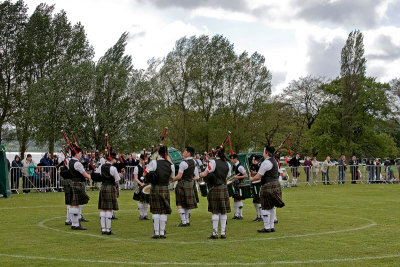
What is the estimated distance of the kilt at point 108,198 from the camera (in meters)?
10.8

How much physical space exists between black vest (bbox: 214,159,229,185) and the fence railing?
12.7 meters

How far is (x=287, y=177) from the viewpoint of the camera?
87.0ft

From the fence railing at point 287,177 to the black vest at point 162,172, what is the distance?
12.7 meters

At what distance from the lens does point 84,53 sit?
4619 cm

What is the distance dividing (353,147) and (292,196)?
34.1m

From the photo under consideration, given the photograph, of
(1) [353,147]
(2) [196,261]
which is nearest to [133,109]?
(1) [353,147]

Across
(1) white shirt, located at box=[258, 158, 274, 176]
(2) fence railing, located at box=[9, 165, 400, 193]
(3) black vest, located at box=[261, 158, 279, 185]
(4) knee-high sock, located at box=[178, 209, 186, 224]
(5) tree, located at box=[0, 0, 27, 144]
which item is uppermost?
(5) tree, located at box=[0, 0, 27, 144]

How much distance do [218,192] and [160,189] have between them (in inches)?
48.1

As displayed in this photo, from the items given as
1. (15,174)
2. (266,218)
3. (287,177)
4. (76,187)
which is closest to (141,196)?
(76,187)

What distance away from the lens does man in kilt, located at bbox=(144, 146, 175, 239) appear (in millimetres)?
10250

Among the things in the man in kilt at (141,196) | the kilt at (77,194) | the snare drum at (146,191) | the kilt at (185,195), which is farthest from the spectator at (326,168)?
the kilt at (77,194)

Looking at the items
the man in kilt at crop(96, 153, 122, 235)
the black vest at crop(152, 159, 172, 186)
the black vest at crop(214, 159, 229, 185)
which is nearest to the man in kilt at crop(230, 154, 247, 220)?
the black vest at crop(214, 159, 229, 185)

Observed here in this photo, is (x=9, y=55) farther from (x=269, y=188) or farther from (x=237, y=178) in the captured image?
(x=269, y=188)

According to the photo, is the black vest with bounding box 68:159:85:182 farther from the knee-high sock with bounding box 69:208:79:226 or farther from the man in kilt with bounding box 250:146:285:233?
the man in kilt with bounding box 250:146:285:233
